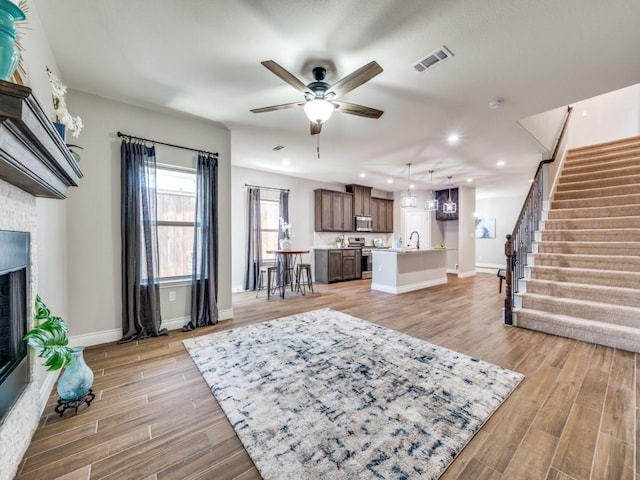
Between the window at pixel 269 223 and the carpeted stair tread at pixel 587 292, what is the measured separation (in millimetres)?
5122

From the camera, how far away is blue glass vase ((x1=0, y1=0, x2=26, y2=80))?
38.1 inches

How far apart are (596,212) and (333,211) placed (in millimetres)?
5285

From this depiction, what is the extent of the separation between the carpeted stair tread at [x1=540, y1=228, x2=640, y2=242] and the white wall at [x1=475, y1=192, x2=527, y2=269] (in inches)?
241

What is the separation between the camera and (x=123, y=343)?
3143 millimetres

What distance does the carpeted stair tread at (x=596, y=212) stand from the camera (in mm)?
4076

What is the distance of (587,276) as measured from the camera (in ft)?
12.0

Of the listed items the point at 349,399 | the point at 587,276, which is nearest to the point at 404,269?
the point at 587,276

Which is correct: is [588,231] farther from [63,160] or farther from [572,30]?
[63,160]

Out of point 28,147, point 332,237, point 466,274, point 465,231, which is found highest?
point 28,147

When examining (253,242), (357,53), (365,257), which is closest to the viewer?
(357,53)

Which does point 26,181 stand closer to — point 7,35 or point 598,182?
point 7,35

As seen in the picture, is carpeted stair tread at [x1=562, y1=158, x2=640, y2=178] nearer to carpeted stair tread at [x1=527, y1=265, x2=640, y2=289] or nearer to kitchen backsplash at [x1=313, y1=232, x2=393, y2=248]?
carpeted stair tread at [x1=527, y1=265, x2=640, y2=289]

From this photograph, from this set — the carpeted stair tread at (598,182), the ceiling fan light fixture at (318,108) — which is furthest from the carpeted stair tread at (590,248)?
the ceiling fan light fixture at (318,108)

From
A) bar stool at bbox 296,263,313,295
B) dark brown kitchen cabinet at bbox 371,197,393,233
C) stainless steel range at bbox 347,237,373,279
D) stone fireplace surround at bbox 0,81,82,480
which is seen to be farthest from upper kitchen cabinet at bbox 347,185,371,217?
stone fireplace surround at bbox 0,81,82,480
